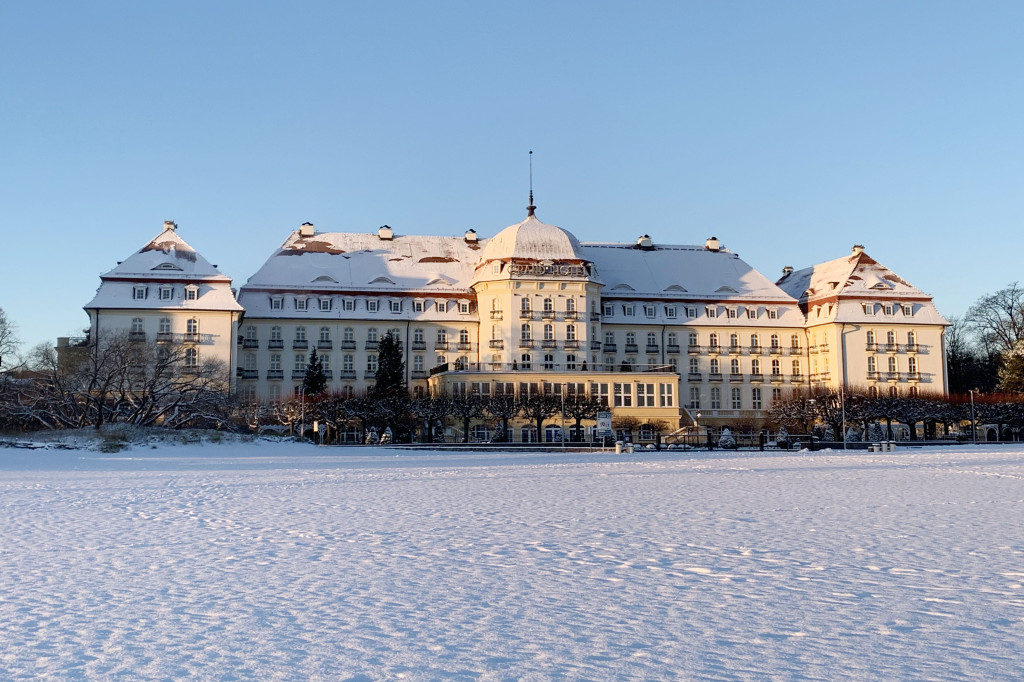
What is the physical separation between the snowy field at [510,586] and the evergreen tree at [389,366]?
4567 centimetres

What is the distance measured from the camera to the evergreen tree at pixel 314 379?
70.8 metres

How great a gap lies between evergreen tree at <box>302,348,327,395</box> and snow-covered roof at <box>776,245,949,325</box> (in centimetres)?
3849

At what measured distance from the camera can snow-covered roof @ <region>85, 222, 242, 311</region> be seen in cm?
7131

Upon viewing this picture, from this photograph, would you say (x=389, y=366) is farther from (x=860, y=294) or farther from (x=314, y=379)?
(x=860, y=294)

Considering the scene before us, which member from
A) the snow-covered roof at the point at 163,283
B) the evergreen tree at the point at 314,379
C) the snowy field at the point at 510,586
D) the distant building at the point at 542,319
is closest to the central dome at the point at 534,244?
the distant building at the point at 542,319

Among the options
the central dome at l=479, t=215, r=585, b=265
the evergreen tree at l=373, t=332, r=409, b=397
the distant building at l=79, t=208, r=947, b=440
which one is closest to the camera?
the evergreen tree at l=373, t=332, r=409, b=397

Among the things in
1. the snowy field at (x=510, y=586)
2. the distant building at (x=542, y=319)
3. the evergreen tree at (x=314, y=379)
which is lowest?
the snowy field at (x=510, y=586)

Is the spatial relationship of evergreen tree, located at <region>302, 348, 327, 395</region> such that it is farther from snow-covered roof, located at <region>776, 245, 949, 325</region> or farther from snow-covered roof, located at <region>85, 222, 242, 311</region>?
snow-covered roof, located at <region>776, 245, 949, 325</region>

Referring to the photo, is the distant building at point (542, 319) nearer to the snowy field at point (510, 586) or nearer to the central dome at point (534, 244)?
the central dome at point (534, 244)

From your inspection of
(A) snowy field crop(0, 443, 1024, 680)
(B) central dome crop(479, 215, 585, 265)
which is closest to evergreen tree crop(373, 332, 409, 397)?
(B) central dome crop(479, 215, 585, 265)

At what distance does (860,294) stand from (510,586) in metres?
73.3

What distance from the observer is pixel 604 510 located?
1800cm

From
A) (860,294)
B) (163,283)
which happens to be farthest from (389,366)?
(860,294)

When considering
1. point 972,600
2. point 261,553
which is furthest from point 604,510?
point 972,600
